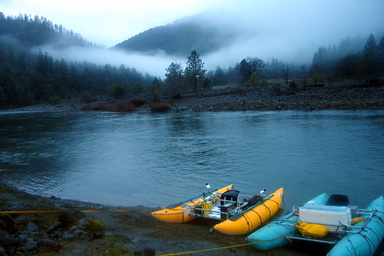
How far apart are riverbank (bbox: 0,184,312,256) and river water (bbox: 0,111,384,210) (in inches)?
128

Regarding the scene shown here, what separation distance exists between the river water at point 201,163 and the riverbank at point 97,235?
325cm

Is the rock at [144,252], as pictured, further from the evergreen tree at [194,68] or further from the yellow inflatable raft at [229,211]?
the evergreen tree at [194,68]

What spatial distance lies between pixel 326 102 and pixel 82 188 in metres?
39.0

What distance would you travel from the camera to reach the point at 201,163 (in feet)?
59.2

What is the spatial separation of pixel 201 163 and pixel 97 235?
453 inches

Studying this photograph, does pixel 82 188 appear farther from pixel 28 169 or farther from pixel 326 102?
pixel 326 102

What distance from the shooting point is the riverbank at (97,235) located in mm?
5605

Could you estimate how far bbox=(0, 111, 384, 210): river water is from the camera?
13.3 meters

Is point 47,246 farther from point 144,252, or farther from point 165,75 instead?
point 165,75

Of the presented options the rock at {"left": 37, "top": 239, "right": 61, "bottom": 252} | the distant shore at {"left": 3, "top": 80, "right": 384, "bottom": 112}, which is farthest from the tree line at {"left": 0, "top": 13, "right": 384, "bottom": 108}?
the rock at {"left": 37, "top": 239, "right": 61, "bottom": 252}

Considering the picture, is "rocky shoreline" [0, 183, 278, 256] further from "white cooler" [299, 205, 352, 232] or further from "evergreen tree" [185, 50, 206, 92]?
"evergreen tree" [185, 50, 206, 92]

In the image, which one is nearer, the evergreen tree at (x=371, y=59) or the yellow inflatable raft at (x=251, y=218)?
the yellow inflatable raft at (x=251, y=218)

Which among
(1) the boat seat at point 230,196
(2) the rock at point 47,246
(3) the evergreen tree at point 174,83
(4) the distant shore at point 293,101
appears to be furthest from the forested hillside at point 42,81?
(2) the rock at point 47,246

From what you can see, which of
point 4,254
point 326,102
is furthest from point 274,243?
point 326,102
